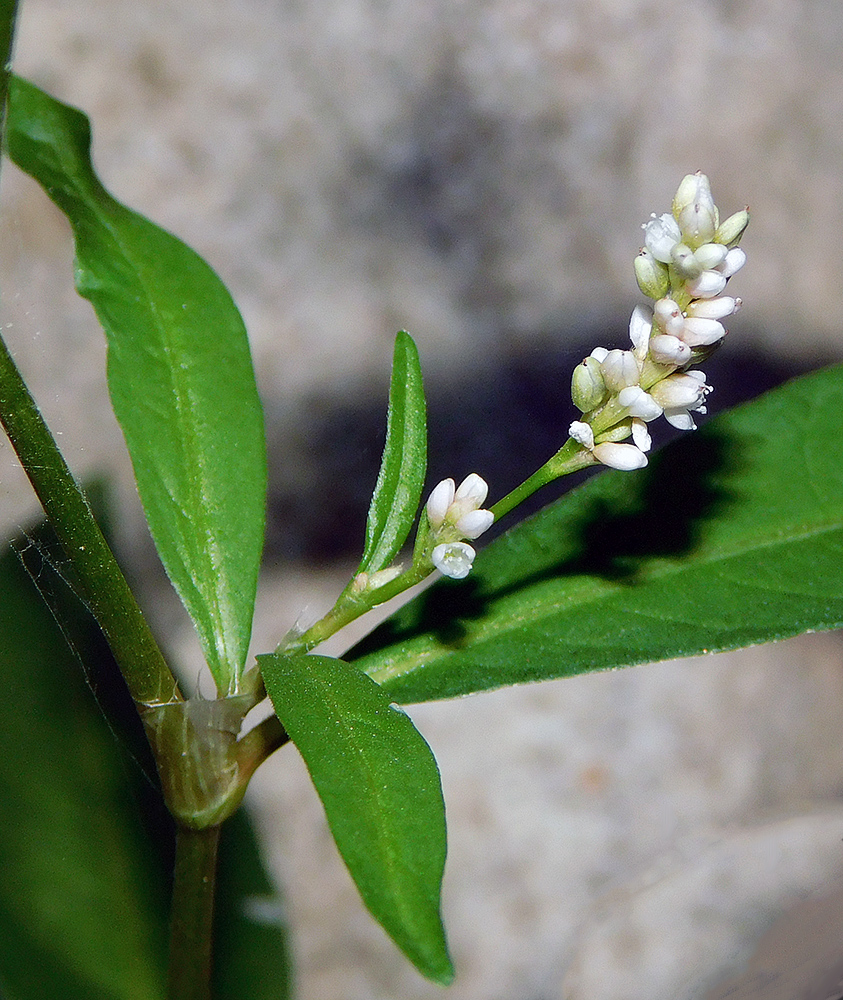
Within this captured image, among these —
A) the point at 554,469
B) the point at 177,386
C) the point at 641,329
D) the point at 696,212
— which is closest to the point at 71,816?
the point at 177,386

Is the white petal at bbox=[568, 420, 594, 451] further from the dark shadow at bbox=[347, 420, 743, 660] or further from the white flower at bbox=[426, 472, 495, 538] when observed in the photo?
the dark shadow at bbox=[347, 420, 743, 660]

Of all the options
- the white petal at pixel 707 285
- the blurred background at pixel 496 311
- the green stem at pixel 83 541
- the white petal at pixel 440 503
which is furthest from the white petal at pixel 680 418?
the blurred background at pixel 496 311

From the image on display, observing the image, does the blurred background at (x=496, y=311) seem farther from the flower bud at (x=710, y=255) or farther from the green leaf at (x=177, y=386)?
the flower bud at (x=710, y=255)

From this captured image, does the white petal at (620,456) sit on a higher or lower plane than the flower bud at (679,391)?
lower

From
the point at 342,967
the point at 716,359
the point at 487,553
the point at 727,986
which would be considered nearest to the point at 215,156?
the point at 716,359

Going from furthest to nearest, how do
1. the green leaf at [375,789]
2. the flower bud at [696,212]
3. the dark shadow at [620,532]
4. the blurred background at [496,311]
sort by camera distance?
the blurred background at [496,311], the dark shadow at [620,532], the flower bud at [696,212], the green leaf at [375,789]

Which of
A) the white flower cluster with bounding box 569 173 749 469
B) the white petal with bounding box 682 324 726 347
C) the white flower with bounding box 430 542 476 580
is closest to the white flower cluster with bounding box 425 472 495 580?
the white flower with bounding box 430 542 476 580
